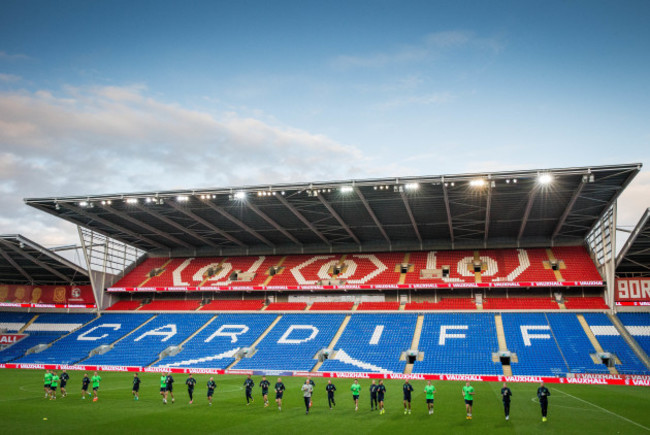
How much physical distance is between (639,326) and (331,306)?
25.2 meters

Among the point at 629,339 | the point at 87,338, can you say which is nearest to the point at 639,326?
the point at 629,339

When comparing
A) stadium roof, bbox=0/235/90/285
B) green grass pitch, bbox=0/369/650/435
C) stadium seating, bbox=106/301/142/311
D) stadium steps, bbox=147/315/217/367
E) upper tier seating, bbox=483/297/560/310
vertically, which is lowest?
green grass pitch, bbox=0/369/650/435

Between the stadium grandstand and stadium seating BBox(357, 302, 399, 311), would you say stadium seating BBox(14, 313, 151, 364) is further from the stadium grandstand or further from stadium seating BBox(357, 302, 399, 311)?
stadium seating BBox(357, 302, 399, 311)

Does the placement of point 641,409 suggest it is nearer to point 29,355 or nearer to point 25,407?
point 25,407

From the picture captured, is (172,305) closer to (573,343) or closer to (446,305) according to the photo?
(446,305)

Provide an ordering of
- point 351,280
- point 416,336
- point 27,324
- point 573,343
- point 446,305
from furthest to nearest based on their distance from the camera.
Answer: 1. point 27,324
2. point 351,280
3. point 446,305
4. point 416,336
5. point 573,343

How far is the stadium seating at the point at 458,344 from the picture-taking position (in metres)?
32.1

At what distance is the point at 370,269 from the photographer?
46.2m

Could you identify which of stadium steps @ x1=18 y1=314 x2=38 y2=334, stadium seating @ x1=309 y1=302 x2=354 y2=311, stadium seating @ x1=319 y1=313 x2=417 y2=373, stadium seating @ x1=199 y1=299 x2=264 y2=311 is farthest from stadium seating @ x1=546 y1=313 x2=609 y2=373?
stadium steps @ x1=18 y1=314 x2=38 y2=334

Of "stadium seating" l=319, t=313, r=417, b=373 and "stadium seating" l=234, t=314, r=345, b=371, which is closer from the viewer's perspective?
"stadium seating" l=319, t=313, r=417, b=373

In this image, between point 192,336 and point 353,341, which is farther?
point 192,336

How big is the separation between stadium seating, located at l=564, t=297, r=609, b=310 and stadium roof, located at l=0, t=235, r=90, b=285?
46639 mm

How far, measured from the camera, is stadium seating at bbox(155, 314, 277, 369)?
1462 inches

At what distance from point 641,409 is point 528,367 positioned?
1168cm
